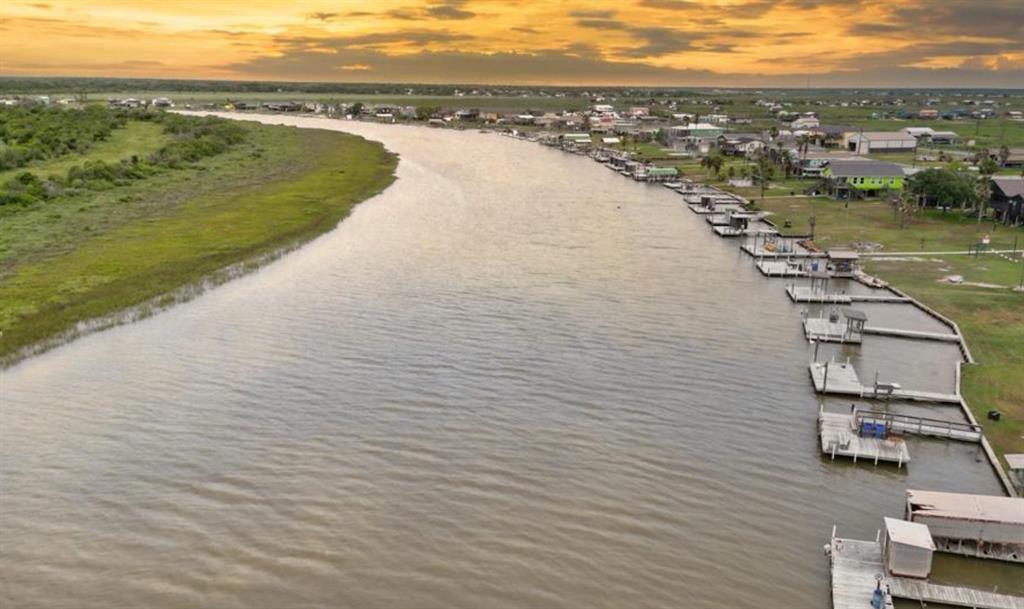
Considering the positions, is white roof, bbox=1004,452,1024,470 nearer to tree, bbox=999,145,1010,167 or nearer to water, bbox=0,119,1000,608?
water, bbox=0,119,1000,608

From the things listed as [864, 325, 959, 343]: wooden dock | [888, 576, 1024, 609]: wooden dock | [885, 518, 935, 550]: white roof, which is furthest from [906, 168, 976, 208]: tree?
[888, 576, 1024, 609]: wooden dock

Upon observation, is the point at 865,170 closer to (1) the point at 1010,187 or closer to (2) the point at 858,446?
(1) the point at 1010,187

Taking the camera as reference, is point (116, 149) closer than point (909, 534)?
No

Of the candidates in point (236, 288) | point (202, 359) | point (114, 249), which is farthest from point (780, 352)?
point (114, 249)

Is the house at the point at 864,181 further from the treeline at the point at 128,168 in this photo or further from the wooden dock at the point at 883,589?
the treeline at the point at 128,168

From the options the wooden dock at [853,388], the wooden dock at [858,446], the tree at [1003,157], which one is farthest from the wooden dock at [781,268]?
the tree at [1003,157]

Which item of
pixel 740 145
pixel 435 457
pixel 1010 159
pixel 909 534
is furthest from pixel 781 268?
pixel 740 145

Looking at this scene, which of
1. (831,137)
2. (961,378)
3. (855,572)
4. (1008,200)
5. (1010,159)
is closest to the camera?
(855,572)
